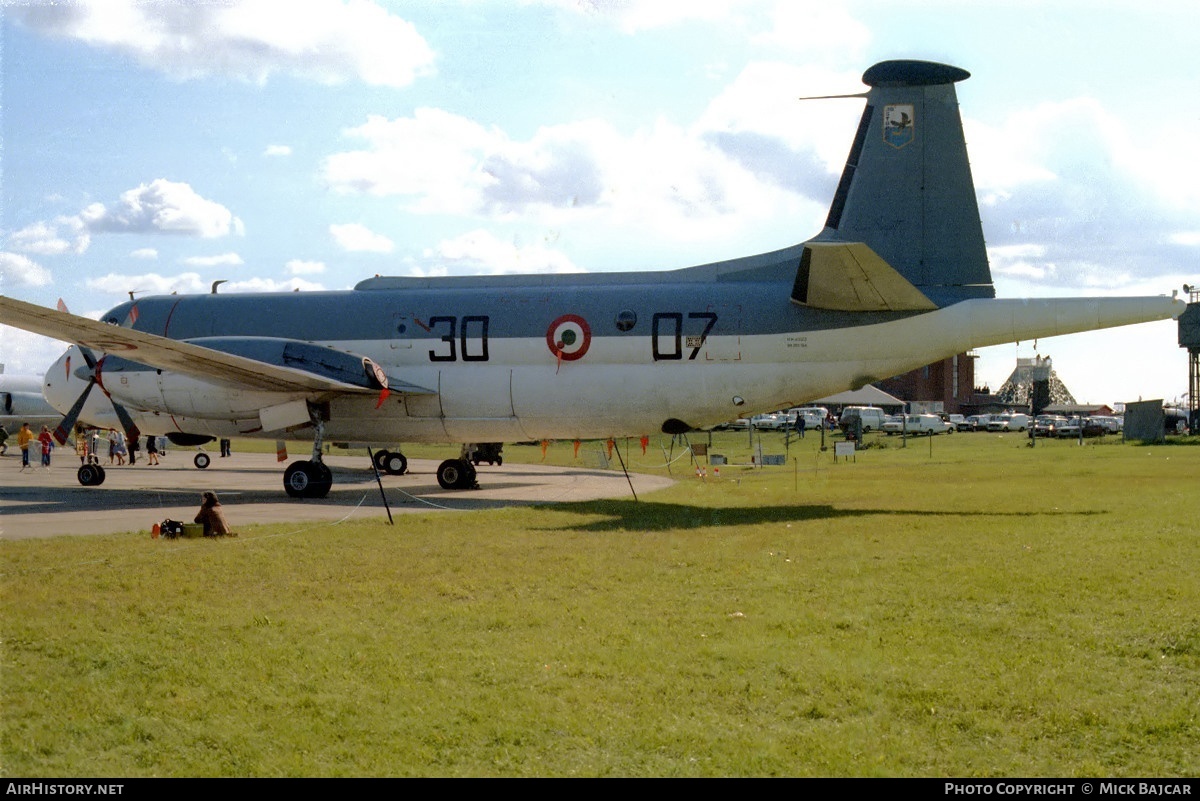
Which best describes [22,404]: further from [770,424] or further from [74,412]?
[770,424]

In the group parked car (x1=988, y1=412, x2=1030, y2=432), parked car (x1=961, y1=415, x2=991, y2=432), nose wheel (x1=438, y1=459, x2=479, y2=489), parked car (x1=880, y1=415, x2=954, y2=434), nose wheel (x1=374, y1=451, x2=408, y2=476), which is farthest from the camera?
parked car (x1=961, y1=415, x2=991, y2=432)

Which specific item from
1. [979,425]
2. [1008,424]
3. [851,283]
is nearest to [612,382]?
[851,283]

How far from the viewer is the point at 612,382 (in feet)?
75.0

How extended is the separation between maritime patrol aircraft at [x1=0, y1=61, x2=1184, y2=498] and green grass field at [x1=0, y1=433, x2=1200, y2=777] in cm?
566

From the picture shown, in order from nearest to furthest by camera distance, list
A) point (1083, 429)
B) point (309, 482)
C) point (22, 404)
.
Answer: point (309, 482)
point (22, 404)
point (1083, 429)

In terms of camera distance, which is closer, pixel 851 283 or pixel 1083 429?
pixel 851 283

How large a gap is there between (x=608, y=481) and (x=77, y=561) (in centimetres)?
1853

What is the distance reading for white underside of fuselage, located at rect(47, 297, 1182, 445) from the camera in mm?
20188

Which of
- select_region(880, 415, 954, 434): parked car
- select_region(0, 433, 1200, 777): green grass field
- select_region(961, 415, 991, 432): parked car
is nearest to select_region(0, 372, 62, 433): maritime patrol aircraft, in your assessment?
select_region(0, 433, 1200, 777): green grass field

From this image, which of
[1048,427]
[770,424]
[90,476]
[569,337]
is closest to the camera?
[569,337]

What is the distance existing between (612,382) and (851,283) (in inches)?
223

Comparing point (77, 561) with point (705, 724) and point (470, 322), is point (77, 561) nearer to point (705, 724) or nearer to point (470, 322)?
point (705, 724)

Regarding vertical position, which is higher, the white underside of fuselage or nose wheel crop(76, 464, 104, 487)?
the white underside of fuselage

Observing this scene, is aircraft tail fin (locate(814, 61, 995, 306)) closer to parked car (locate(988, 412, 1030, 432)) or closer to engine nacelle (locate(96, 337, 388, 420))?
engine nacelle (locate(96, 337, 388, 420))
